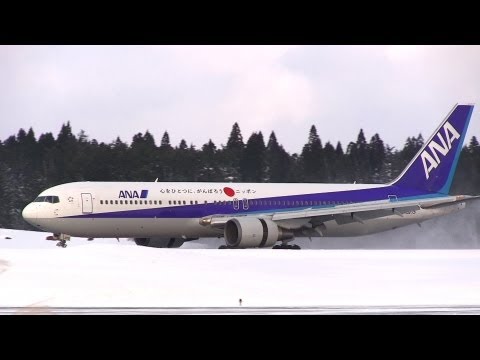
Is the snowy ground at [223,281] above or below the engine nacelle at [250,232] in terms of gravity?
below

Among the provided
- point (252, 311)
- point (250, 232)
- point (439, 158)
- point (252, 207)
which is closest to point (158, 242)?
point (252, 207)

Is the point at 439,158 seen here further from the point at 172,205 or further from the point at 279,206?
the point at 172,205

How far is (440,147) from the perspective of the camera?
145ft

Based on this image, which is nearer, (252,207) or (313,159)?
(252,207)

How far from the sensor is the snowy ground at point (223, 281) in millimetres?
15422

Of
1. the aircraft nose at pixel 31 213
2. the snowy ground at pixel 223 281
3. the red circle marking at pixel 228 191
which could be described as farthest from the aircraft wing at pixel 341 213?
the snowy ground at pixel 223 281

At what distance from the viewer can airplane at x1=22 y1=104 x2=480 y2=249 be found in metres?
36.4

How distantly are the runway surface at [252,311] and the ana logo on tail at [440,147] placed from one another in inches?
1171

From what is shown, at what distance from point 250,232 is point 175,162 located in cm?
3703

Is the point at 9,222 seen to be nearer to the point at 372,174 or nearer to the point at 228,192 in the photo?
the point at 372,174

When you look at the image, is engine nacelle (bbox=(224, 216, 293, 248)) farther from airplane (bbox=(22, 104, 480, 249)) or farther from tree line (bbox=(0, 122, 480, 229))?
tree line (bbox=(0, 122, 480, 229))

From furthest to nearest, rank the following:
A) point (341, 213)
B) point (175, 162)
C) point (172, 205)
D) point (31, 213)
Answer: point (175, 162)
point (341, 213)
point (172, 205)
point (31, 213)

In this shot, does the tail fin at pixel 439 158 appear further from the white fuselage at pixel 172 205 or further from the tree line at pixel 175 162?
the tree line at pixel 175 162

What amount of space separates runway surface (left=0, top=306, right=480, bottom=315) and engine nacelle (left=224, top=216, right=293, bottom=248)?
21.6 m
